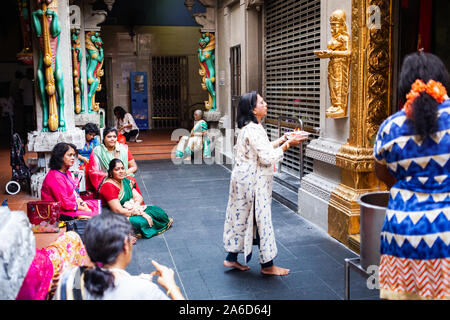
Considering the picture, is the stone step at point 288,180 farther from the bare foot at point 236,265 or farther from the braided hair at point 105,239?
the braided hair at point 105,239

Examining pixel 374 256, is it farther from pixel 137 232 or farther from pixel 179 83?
pixel 179 83

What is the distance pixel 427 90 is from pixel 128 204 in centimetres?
373

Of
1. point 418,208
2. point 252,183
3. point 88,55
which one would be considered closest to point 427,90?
point 418,208

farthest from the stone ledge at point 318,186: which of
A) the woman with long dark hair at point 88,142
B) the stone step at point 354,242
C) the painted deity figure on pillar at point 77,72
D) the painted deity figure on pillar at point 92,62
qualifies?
the painted deity figure on pillar at point 92,62

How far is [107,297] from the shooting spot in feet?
6.38

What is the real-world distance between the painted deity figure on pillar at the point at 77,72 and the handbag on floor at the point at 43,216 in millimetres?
6270

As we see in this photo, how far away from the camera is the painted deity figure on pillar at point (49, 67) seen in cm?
627

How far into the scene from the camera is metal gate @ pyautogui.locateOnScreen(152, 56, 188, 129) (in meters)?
16.5

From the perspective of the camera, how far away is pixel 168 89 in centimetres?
1656

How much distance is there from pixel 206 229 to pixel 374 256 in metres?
2.95

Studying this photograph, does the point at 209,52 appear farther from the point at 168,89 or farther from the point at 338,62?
the point at 338,62

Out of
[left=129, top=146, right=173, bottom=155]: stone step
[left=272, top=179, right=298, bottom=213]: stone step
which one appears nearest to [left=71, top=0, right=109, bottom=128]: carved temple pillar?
[left=129, top=146, right=173, bottom=155]: stone step

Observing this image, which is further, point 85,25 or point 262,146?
point 85,25
